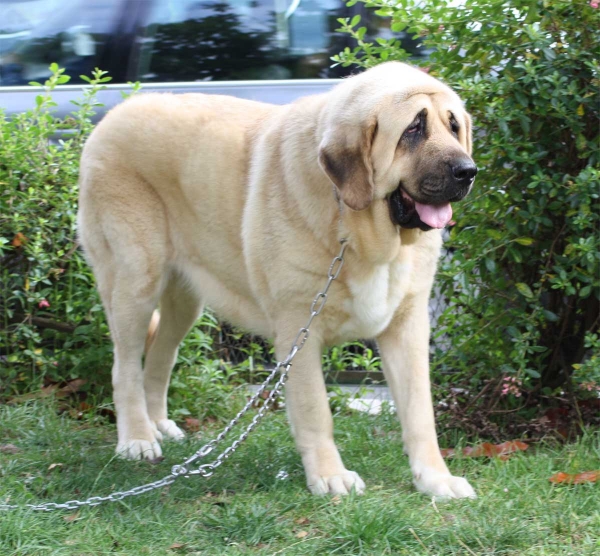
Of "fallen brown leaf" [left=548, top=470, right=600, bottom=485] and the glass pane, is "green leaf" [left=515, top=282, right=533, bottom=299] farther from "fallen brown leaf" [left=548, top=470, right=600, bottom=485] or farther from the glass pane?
the glass pane

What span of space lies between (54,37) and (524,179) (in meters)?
3.13

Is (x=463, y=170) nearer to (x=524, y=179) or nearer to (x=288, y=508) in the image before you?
(x=524, y=179)

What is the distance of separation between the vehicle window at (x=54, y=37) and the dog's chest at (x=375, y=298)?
9.30 feet

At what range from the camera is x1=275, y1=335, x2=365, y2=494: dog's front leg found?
342 centimetres

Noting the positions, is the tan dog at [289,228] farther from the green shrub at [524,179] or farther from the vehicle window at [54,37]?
the vehicle window at [54,37]

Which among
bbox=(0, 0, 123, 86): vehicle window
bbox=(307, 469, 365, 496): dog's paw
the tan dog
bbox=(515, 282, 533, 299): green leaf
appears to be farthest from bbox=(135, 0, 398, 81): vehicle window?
bbox=(307, 469, 365, 496): dog's paw

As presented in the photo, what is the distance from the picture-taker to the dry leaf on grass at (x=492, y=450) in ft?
12.4

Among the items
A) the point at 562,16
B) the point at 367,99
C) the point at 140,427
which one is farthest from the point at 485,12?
the point at 140,427

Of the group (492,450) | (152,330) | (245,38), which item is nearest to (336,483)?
(492,450)

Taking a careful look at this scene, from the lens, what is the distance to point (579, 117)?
3.76 m

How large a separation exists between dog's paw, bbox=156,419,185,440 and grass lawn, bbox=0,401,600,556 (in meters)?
0.28

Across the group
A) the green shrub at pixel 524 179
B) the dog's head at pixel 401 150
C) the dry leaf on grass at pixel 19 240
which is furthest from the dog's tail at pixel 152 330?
the dog's head at pixel 401 150

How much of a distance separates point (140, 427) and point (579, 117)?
2329 mm

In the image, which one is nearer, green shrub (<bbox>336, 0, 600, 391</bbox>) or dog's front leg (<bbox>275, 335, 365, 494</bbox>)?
dog's front leg (<bbox>275, 335, 365, 494</bbox>)
